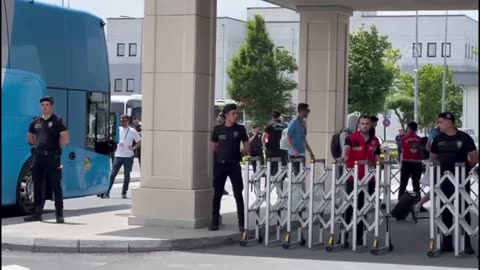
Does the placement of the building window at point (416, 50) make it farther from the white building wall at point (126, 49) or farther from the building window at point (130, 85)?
the building window at point (130, 85)

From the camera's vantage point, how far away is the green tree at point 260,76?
57531mm

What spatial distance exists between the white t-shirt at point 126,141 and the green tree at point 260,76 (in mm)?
35521

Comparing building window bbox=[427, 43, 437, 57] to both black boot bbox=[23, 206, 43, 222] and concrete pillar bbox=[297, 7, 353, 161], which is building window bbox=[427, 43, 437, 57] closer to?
concrete pillar bbox=[297, 7, 353, 161]

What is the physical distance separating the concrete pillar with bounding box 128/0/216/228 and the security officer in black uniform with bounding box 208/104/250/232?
21.0 inches

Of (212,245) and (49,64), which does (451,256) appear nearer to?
(212,245)

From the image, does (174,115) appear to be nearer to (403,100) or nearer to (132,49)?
(403,100)

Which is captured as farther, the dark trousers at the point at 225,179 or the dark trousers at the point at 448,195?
the dark trousers at the point at 225,179

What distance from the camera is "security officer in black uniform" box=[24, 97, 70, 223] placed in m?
14.6

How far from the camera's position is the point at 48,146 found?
1457 cm

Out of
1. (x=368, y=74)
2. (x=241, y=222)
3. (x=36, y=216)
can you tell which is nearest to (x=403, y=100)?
(x=368, y=74)

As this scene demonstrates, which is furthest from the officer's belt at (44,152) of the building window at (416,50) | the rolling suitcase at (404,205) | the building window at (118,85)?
the building window at (118,85)

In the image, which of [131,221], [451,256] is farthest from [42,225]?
[451,256]

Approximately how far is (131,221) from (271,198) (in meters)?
2.34

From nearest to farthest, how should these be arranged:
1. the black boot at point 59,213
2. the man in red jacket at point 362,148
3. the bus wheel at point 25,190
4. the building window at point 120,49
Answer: the man in red jacket at point 362,148, the black boot at point 59,213, the bus wheel at point 25,190, the building window at point 120,49
